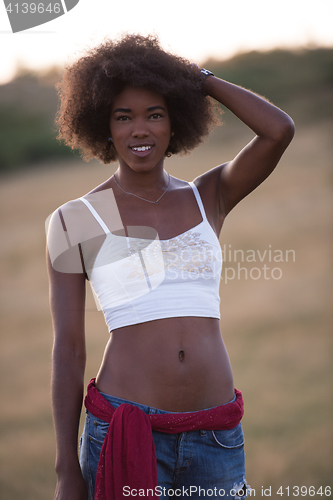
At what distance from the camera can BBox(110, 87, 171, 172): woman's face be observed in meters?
1.74

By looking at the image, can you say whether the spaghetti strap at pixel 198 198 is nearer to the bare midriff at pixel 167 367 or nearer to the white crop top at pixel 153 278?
the white crop top at pixel 153 278

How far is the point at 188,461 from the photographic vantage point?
4.98 ft

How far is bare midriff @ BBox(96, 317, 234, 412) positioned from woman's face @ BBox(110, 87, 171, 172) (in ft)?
1.90

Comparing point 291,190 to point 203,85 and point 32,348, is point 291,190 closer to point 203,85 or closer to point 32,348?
point 32,348

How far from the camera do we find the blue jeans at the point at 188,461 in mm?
Result: 1521

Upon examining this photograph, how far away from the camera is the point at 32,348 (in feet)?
22.8

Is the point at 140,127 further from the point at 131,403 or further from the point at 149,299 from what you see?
the point at 131,403

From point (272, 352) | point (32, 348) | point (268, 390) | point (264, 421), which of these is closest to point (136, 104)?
point (264, 421)

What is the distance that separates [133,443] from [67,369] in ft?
1.06

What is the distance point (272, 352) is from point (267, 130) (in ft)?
17.0

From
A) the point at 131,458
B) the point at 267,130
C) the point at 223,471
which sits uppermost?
the point at 267,130

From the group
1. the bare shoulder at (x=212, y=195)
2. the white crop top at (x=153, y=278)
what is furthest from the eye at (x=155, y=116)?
the white crop top at (x=153, y=278)

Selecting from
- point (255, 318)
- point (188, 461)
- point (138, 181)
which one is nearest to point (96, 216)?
point (138, 181)

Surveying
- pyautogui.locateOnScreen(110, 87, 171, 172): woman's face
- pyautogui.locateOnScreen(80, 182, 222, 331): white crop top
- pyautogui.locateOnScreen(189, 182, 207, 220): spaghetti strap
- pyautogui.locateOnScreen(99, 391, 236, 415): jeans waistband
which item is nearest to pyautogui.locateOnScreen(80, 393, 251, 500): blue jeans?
pyautogui.locateOnScreen(99, 391, 236, 415): jeans waistband
